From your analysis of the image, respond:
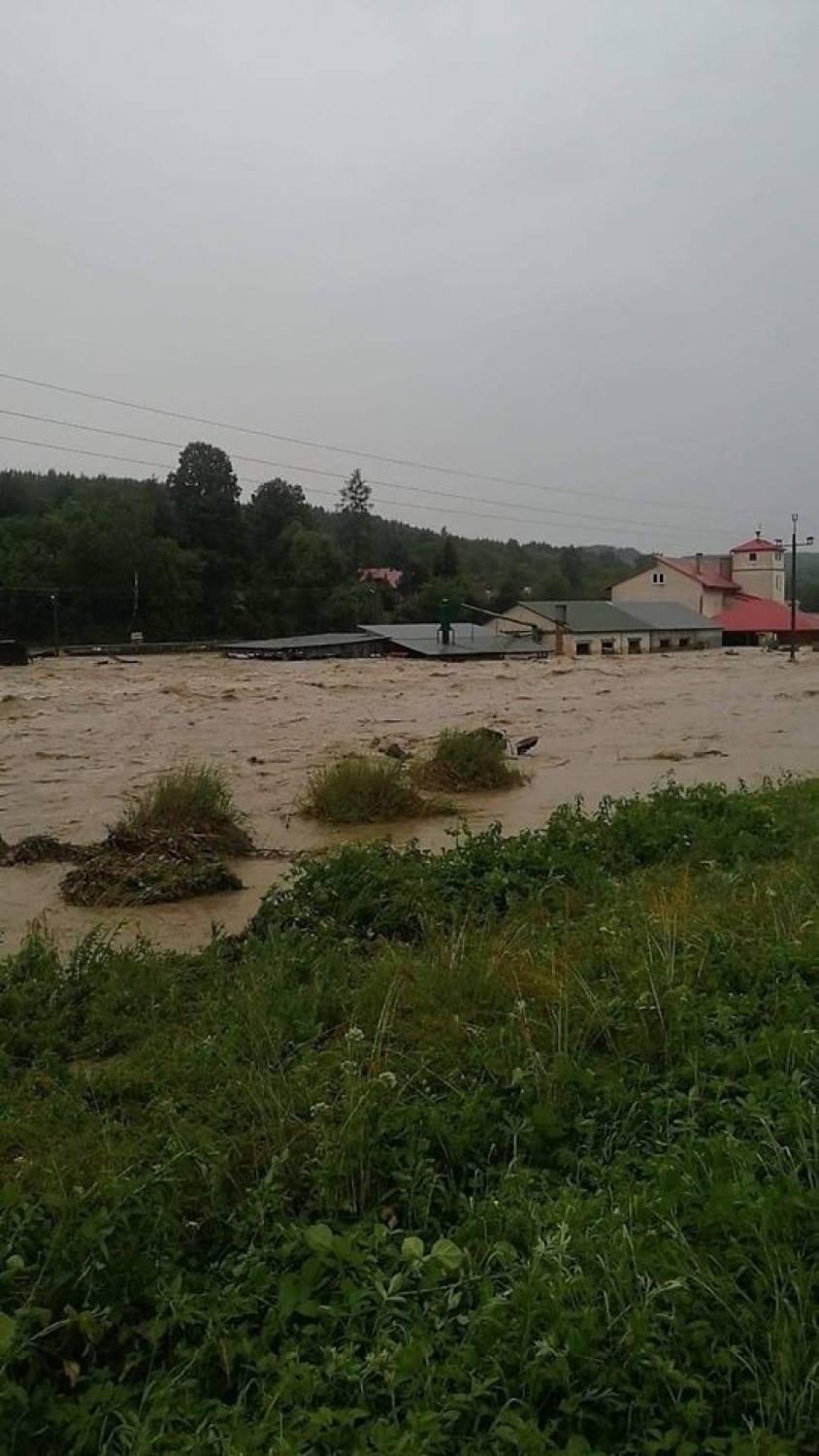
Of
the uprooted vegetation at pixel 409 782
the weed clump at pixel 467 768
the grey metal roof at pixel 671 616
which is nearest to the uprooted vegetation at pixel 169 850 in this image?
the uprooted vegetation at pixel 409 782

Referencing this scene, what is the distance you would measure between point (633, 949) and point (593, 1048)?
931 millimetres

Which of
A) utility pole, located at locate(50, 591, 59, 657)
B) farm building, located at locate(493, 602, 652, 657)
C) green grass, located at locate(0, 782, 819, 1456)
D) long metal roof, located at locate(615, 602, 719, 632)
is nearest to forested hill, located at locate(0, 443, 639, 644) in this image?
utility pole, located at locate(50, 591, 59, 657)

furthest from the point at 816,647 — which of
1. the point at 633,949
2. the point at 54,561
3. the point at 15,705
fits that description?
the point at 633,949

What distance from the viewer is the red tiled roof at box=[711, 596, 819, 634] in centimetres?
7462

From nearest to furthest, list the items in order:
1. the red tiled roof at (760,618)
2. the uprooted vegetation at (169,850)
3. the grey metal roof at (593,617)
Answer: the uprooted vegetation at (169,850), the grey metal roof at (593,617), the red tiled roof at (760,618)

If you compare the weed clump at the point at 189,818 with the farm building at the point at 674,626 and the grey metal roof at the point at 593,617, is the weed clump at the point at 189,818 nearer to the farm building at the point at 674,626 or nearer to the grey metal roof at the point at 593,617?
the grey metal roof at the point at 593,617

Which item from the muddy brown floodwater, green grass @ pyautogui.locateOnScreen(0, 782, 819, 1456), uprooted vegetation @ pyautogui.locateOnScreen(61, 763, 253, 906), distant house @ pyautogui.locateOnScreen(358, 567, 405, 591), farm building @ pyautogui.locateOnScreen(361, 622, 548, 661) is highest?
distant house @ pyautogui.locateOnScreen(358, 567, 405, 591)

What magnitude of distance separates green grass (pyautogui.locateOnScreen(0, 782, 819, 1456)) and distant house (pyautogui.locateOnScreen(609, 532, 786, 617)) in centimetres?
7712

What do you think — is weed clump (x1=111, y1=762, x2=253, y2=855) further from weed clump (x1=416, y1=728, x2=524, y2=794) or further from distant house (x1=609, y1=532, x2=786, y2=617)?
distant house (x1=609, y1=532, x2=786, y2=617)

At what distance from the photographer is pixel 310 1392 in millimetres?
2508

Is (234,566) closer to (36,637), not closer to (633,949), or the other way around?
(36,637)

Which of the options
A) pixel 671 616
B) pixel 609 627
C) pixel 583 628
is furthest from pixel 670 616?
pixel 583 628

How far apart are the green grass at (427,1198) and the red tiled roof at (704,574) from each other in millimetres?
77215

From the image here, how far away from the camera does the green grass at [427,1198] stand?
246 cm
